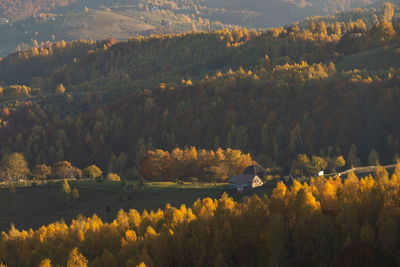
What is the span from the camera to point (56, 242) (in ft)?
376

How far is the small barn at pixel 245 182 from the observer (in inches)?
5965

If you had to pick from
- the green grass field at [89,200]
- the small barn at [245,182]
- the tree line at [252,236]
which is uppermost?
the tree line at [252,236]

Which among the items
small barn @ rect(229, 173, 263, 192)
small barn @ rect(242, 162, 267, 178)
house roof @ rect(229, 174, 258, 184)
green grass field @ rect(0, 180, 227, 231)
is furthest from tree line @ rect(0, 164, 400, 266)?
small barn @ rect(242, 162, 267, 178)

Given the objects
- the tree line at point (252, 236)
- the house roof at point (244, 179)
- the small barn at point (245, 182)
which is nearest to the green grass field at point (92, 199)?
the small barn at point (245, 182)

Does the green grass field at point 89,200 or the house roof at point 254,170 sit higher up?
the house roof at point 254,170

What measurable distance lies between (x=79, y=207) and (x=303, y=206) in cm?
6827

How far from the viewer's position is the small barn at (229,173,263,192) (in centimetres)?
15150

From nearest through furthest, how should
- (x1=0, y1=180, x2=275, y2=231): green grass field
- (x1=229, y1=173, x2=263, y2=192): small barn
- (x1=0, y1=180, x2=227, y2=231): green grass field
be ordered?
(x1=0, y1=180, x2=275, y2=231): green grass field < (x1=0, y1=180, x2=227, y2=231): green grass field < (x1=229, y1=173, x2=263, y2=192): small barn

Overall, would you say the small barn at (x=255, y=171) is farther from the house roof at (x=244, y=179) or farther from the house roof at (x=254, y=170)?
the house roof at (x=244, y=179)

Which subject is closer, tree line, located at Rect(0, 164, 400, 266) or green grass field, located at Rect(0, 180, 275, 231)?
tree line, located at Rect(0, 164, 400, 266)

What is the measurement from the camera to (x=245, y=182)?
501ft

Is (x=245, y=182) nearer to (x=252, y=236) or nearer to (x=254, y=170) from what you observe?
(x=254, y=170)

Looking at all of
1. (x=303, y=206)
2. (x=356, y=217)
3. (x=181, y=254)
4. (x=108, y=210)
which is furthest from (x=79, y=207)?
(x=356, y=217)

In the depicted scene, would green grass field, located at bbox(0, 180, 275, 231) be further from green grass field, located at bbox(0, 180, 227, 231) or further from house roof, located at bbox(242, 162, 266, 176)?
house roof, located at bbox(242, 162, 266, 176)
